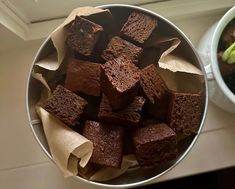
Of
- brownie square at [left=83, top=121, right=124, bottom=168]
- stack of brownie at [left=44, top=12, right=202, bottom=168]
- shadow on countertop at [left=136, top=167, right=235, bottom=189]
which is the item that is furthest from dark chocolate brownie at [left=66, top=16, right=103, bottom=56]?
shadow on countertop at [left=136, top=167, right=235, bottom=189]

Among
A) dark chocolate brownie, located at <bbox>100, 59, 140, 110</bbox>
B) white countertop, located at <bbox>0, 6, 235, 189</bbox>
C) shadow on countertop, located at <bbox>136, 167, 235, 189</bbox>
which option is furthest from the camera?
shadow on countertop, located at <bbox>136, 167, 235, 189</bbox>

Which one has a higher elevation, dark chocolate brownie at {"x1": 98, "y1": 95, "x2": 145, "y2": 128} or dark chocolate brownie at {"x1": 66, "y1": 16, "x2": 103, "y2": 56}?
dark chocolate brownie at {"x1": 66, "y1": 16, "x2": 103, "y2": 56}

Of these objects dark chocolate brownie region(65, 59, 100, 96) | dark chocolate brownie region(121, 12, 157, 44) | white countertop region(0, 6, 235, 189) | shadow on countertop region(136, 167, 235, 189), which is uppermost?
dark chocolate brownie region(121, 12, 157, 44)

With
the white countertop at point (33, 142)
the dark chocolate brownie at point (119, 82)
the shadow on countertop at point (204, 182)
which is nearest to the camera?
the dark chocolate brownie at point (119, 82)

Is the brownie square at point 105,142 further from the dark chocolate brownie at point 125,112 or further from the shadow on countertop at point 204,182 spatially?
the shadow on countertop at point 204,182

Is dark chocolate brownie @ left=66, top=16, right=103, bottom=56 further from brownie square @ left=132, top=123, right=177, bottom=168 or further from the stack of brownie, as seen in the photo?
brownie square @ left=132, top=123, right=177, bottom=168

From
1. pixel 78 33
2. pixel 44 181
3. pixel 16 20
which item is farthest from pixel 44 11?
pixel 44 181

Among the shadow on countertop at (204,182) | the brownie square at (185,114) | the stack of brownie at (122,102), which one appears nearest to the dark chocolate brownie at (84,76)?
the stack of brownie at (122,102)

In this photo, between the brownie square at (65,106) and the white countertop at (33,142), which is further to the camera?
the white countertop at (33,142)

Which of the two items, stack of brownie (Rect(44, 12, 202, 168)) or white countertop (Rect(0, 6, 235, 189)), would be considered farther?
white countertop (Rect(0, 6, 235, 189))
